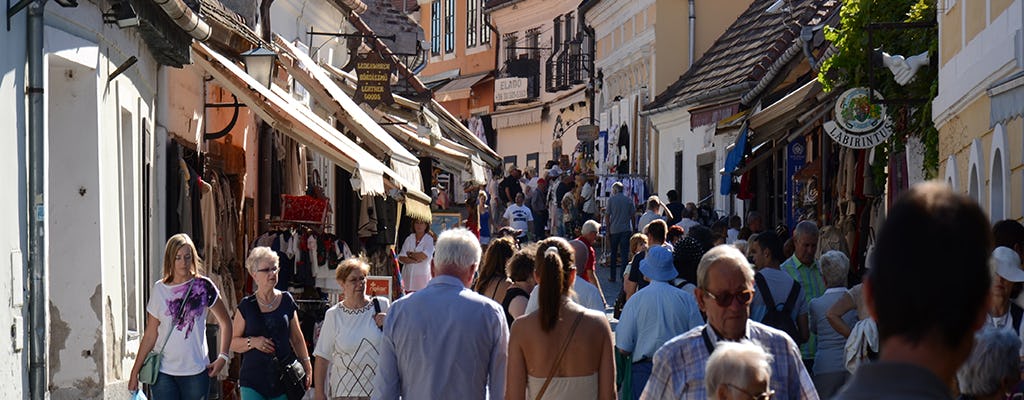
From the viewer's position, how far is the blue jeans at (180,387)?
1034 cm

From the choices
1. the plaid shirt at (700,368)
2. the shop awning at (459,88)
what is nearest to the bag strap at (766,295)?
the plaid shirt at (700,368)

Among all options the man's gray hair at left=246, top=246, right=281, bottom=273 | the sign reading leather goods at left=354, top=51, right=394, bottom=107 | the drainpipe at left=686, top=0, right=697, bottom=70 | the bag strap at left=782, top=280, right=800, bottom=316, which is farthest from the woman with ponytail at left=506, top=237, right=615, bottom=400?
the drainpipe at left=686, top=0, right=697, bottom=70

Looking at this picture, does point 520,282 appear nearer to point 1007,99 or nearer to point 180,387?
point 180,387

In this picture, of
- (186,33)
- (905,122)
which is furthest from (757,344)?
(905,122)

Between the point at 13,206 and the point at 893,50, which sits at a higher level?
the point at 893,50

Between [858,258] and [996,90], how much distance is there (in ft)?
24.3

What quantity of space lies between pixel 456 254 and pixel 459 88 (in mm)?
54975

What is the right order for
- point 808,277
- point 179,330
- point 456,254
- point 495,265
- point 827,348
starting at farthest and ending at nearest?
point 808,277 → point 495,265 → point 179,330 → point 827,348 → point 456,254

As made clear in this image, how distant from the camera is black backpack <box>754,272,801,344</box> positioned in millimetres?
9781

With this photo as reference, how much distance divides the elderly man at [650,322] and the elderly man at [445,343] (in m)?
1.49

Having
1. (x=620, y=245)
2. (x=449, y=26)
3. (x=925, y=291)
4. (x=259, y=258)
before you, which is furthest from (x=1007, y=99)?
(x=449, y=26)

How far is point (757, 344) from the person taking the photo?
5.95 meters

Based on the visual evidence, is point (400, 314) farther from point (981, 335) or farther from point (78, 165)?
point (78, 165)

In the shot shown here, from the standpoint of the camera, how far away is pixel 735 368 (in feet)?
17.1
